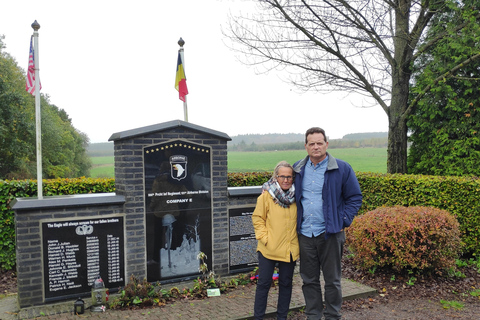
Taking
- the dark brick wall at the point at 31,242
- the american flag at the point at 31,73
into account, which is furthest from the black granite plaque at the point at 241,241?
the american flag at the point at 31,73

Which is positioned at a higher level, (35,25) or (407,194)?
(35,25)

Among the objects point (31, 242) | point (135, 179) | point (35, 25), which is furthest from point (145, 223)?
point (35, 25)

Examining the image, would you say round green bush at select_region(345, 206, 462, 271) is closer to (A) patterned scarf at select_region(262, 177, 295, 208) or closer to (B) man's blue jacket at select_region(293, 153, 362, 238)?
(B) man's blue jacket at select_region(293, 153, 362, 238)

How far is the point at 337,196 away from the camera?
4.00 metres

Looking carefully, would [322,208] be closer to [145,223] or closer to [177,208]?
[177,208]

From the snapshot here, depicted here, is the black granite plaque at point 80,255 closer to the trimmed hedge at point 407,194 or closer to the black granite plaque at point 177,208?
the black granite plaque at point 177,208

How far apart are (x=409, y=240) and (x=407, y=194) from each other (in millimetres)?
2105

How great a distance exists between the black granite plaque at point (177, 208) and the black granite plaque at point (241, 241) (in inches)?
16.3

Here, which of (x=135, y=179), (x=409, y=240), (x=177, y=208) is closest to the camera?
(x=135, y=179)

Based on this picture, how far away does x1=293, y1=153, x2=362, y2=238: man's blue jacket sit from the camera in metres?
3.92

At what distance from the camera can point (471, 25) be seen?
29.4 feet

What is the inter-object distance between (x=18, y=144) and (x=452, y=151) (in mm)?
27998

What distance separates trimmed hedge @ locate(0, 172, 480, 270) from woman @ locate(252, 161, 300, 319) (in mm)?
4580

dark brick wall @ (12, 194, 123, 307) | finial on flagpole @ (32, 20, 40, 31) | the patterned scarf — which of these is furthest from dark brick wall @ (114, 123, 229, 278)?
the patterned scarf
